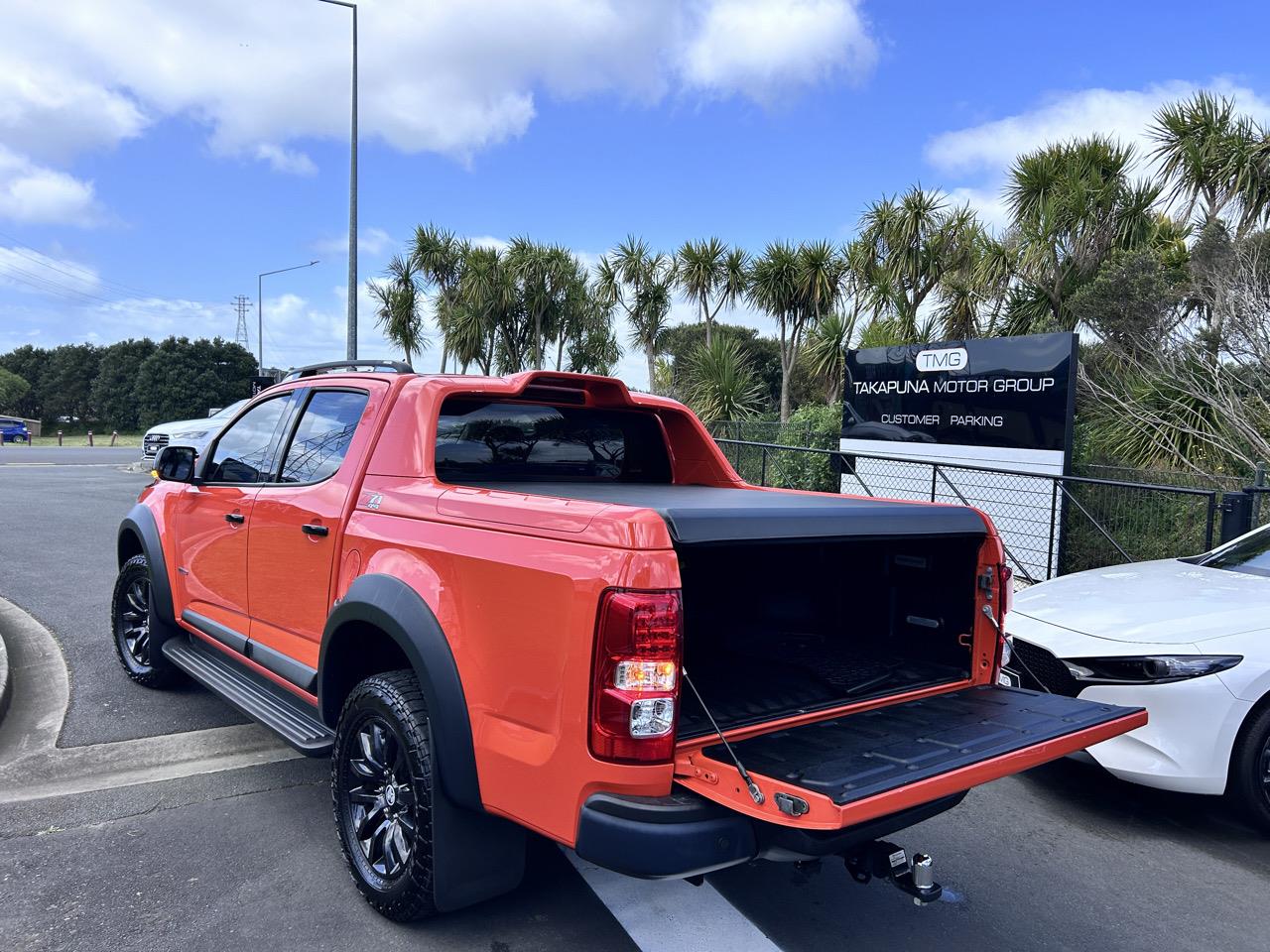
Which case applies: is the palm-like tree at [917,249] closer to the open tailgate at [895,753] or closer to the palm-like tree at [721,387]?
the palm-like tree at [721,387]

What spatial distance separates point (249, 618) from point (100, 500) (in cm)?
1244

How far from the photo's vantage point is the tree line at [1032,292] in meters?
12.6

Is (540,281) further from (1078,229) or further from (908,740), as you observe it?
(908,740)

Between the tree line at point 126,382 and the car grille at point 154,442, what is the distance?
121ft

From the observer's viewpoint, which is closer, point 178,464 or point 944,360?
point 178,464

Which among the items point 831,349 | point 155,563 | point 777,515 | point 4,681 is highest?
point 831,349

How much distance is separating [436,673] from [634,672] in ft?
2.42

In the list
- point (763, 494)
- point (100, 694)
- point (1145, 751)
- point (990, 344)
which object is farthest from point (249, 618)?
point (990, 344)

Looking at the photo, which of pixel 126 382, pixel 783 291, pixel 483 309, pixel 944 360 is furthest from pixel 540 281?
pixel 126 382

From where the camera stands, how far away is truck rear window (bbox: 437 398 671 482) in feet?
12.4

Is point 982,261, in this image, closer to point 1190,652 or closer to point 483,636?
point 1190,652

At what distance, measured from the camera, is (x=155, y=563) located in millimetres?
5027

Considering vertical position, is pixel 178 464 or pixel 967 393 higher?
pixel 967 393

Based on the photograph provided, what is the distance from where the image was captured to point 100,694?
5312mm
